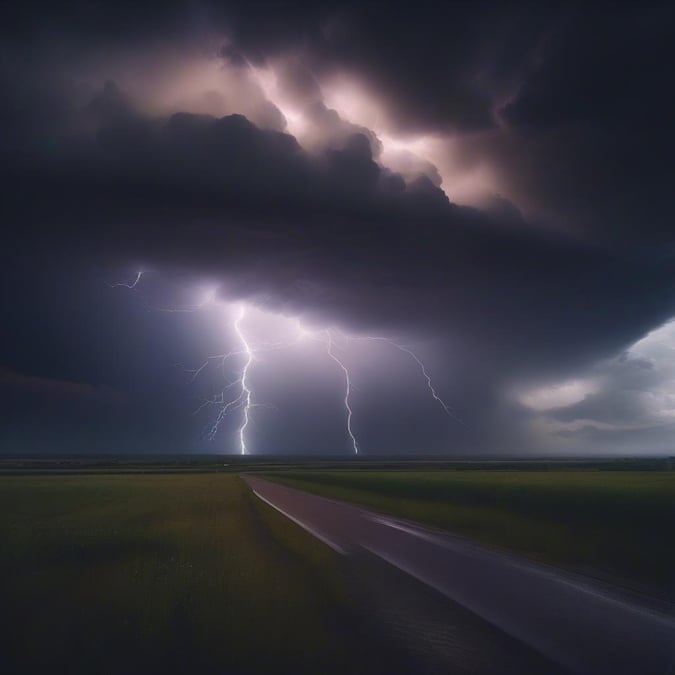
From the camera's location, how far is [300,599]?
32.7 ft

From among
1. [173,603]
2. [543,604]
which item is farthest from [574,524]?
[173,603]

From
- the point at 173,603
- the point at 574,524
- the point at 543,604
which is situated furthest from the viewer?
the point at 574,524

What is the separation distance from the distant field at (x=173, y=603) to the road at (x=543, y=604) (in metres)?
2.16

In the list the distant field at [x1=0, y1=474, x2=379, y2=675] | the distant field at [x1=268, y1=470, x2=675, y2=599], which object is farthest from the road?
the distant field at [x1=0, y1=474, x2=379, y2=675]

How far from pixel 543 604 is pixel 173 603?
22.0 ft

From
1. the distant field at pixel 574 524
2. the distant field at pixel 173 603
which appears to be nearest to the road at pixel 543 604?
the distant field at pixel 574 524

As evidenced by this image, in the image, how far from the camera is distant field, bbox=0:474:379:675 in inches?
279

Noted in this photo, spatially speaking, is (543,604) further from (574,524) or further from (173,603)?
(574,524)

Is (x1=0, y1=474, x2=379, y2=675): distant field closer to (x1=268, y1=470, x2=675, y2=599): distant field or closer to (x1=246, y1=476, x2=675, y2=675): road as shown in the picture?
(x1=246, y1=476, x2=675, y2=675): road

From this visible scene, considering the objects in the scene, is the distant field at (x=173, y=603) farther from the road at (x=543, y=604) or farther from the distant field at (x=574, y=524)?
the distant field at (x=574, y=524)

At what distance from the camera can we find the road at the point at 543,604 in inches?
294

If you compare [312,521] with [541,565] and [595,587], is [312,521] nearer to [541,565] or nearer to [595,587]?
[541,565]

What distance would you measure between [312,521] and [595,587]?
43.5 feet

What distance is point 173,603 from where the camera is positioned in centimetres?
977
